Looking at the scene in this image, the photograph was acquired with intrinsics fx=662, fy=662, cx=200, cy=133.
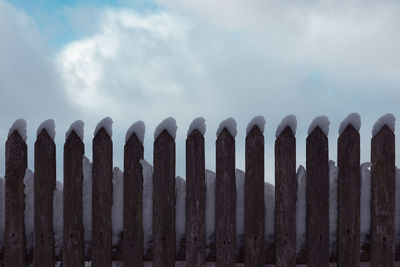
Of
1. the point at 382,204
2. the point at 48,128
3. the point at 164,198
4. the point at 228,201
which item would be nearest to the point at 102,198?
the point at 164,198

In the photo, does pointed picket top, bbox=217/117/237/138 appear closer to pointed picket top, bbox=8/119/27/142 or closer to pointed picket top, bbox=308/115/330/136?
pointed picket top, bbox=308/115/330/136

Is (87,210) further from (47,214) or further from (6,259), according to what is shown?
(6,259)

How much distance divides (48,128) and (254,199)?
1936 millimetres

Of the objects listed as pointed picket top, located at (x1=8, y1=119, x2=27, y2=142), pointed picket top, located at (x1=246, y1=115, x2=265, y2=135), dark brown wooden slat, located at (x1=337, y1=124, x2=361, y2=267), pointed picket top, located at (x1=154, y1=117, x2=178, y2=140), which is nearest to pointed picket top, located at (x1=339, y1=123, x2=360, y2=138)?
dark brown wooden slat, located at (x1=337, y1=124, x2=361, y2=267)

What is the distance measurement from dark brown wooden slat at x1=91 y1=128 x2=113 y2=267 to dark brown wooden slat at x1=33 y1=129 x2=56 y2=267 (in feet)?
1.33

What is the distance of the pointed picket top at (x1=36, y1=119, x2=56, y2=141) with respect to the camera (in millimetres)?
5898

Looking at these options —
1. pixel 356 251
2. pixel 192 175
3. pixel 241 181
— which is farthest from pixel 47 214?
pixel 356 251

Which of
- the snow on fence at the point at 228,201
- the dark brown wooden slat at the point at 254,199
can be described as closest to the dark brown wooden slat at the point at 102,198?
the snow on fence at the point at 228,201

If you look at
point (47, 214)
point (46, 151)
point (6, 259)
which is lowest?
point (6, 259)

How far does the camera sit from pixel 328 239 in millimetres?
5723

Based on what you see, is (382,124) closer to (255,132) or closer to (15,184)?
(255,132)

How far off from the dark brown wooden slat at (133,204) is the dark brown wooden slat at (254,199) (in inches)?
36.0

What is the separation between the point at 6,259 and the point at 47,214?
0.59m

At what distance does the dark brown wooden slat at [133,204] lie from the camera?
5.68 metres
